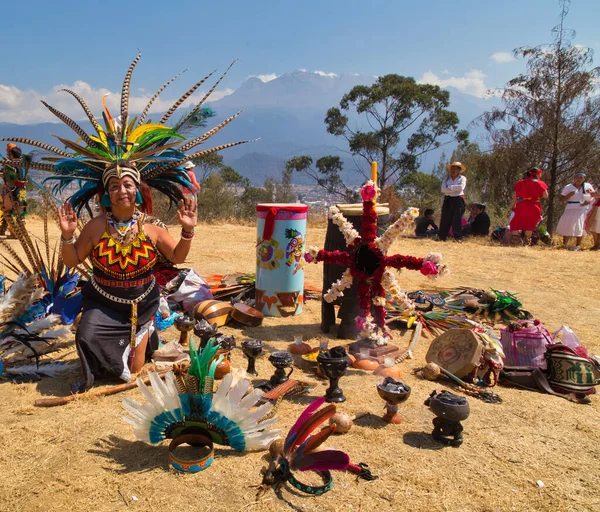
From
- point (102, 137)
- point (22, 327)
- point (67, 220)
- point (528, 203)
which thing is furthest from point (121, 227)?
point (528, 203)

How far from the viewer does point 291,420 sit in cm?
312

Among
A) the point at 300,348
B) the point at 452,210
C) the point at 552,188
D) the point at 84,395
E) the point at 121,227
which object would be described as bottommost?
the point at 84,395

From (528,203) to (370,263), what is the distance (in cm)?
865

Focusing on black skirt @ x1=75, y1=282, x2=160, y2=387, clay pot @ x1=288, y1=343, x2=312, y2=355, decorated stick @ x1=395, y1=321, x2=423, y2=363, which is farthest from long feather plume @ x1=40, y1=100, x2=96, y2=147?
decorated stick @ x1=395, y1=321, x2=423, y2=363

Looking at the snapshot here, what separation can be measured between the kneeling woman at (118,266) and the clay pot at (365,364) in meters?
1.73

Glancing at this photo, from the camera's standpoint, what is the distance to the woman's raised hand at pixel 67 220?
3.57 meters

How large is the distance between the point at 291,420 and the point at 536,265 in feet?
24.2

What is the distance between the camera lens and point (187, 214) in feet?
12.5

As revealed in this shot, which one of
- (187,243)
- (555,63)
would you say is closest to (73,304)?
(187,243)

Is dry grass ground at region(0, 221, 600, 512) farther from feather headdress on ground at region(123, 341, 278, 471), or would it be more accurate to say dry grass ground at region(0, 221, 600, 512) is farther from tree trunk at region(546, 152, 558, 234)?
tree trunk at region(546, 152, 558, 234)

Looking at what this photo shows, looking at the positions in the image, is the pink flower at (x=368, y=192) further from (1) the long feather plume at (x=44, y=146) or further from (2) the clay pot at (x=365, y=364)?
(1) the long feather plume at (x=44, y=146)

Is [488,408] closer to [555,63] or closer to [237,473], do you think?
[237,473]

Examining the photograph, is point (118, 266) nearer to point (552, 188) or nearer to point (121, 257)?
point (121, 257)

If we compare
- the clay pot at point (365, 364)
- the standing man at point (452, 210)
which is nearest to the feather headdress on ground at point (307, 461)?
the clay pot at point (365, 364)
